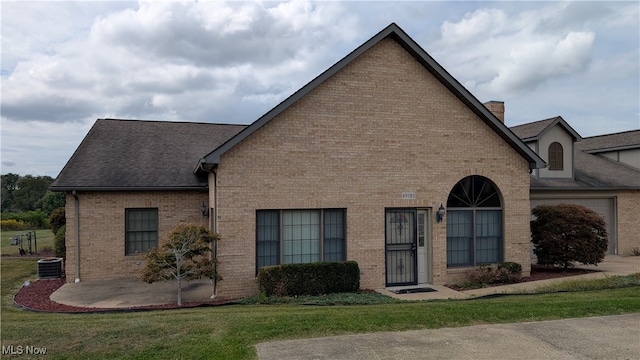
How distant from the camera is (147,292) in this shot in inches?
529

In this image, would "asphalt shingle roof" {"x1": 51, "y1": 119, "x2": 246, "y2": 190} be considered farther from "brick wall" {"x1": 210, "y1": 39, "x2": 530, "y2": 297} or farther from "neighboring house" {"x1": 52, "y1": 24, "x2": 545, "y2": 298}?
"brick wall" {"x1": 210, "y1": 39, "x2": 530, "y2": 297}

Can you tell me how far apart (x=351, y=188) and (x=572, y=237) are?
8.14 metres

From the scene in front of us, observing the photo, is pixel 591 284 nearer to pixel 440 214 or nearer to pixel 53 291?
pixel 440 214

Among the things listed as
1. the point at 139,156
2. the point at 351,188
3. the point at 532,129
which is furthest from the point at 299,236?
the point at 532,129

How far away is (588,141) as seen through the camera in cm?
2728

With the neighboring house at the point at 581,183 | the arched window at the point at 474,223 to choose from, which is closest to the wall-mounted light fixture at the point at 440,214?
the arched window at the point at 474,223

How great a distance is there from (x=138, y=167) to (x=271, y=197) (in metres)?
6.62

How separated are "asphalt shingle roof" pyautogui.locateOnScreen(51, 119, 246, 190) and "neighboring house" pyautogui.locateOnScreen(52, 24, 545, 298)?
9 cm

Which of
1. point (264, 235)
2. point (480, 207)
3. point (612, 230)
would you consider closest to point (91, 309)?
point (264, 235)

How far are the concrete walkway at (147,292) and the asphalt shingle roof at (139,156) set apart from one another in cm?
326

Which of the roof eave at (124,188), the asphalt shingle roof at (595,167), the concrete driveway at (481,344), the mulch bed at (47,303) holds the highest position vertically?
the asphalt shingle roof at (595,167)

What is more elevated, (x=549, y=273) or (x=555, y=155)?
(x=555, y=155)

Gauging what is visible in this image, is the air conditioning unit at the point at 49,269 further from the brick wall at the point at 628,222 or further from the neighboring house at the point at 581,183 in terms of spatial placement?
the brick wall at the point at 628,222

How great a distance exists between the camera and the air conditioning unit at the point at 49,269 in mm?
16203
